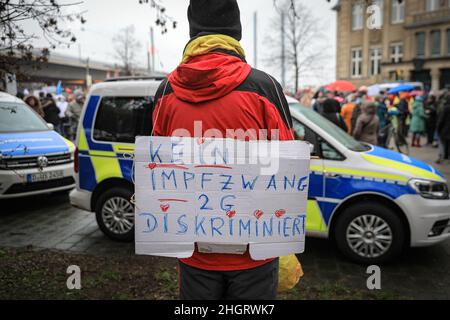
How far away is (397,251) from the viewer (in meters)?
4.73

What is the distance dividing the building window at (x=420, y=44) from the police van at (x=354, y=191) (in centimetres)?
4025

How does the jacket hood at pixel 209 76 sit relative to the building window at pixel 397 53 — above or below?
below

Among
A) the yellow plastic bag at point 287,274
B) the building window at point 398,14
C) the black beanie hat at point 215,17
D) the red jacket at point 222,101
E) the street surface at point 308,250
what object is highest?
the building window at point 398,14

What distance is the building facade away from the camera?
38531 millimetres

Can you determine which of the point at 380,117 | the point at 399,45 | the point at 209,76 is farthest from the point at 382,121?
the point at 399,45

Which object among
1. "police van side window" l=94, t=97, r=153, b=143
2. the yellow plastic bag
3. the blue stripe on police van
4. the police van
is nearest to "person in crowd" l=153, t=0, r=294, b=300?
the yellow plastic bag

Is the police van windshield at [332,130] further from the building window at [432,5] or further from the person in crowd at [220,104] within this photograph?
the building window at [432,5]

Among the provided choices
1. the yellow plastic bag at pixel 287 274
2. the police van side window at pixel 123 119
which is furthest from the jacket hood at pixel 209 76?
the police van side window at pixel 123 119

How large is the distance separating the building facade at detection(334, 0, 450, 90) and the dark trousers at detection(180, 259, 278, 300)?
36.2m

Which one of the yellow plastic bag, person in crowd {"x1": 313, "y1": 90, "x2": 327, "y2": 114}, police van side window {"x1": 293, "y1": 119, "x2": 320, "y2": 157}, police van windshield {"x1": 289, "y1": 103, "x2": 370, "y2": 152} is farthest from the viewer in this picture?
person in crowd {"x1": 313, "y1": 90, "x2": 327, "y2": 114}

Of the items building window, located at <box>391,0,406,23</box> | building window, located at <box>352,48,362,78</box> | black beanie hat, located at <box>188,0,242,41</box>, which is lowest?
black beanie hat, located at <box>188,0,242,41</box>

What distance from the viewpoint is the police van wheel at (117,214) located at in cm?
554

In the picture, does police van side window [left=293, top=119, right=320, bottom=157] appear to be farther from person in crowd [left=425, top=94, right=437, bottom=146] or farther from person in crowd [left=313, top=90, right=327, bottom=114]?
person in crowd [left=425, top=94, right=437, bottom=146]


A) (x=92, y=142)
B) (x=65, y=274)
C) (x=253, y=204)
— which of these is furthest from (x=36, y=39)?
(x=253, y=204)
